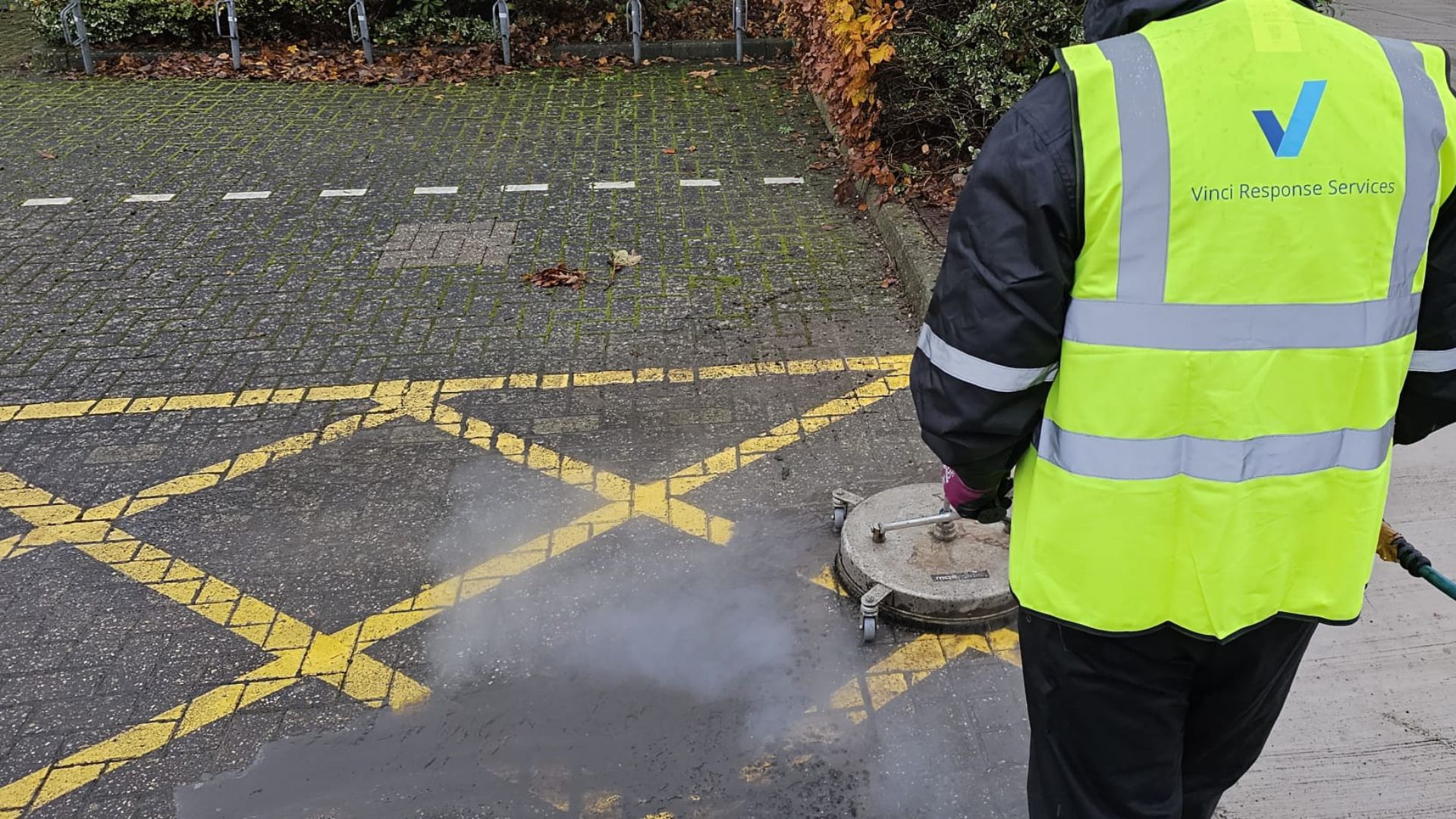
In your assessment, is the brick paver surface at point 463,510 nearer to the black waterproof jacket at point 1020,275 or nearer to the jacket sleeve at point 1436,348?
the jacket sleeve at point 1436,348

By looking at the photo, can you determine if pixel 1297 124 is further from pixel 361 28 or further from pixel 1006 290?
pixel 361 28

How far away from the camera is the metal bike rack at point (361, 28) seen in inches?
458

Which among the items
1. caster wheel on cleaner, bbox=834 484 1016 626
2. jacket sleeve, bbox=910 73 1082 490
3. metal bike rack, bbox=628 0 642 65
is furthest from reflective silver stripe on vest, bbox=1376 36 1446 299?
metal bike rack, bbox=628 0 642 65

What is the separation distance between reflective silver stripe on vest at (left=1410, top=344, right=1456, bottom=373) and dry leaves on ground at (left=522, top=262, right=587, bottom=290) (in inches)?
190

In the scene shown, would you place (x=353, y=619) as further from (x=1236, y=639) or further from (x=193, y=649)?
(x=1236, y=639)

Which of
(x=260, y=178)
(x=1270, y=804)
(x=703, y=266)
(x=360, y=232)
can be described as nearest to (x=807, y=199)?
(x=703, y=266)

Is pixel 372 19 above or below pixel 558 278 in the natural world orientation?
above

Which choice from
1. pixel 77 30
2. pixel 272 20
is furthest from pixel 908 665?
pixel 77 30

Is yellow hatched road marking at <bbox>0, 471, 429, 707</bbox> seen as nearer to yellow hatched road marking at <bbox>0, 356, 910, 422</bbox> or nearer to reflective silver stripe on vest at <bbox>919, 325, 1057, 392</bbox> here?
yellow hatched road marking at <bbox>0, 356, 910, 422</bbox>

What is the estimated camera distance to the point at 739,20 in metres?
12.1

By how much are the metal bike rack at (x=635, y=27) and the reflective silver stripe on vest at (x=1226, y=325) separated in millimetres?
10966

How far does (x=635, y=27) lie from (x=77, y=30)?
5.97m

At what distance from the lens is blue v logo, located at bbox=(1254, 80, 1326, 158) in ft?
5.72

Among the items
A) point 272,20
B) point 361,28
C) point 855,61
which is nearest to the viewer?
point 855,61
